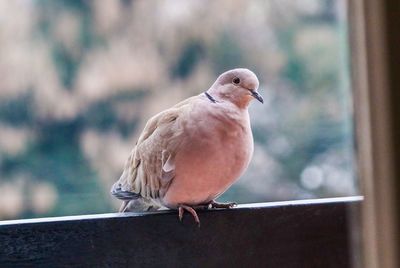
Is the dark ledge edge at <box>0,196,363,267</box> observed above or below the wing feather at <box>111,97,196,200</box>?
below

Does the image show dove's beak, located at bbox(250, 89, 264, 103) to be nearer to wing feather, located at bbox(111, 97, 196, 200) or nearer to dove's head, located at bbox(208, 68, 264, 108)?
→ dove's head, located at bbox(208, 68, 264, 108)

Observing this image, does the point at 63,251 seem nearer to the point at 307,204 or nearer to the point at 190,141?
the point at 190,141

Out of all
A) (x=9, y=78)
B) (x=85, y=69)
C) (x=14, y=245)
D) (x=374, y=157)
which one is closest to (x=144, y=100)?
(x=85, y=69)

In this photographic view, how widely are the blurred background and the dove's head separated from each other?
0.18 feet

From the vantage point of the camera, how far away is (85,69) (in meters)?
1.10

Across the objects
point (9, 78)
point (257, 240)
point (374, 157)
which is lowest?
point (257, 240)

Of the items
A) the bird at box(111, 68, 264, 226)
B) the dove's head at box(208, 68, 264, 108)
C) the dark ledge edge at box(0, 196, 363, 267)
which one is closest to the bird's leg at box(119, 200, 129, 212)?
the bird at box(111, 68, 264, 226)

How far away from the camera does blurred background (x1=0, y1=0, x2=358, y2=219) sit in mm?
1040

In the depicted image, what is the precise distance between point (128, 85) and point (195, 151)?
0.23 m

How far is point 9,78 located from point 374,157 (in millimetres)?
837

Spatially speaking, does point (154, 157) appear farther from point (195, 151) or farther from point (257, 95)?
point (257, 95)

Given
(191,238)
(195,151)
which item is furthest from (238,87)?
(191,238)

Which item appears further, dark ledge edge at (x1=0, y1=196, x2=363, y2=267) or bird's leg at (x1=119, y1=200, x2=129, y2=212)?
bird's leg at (x1=119, y1=200, x2=129, y2=212)

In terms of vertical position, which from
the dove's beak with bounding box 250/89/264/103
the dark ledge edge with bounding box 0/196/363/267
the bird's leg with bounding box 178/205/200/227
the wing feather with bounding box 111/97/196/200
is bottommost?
the dark ledge edge with bounding box 0/196/363/267
